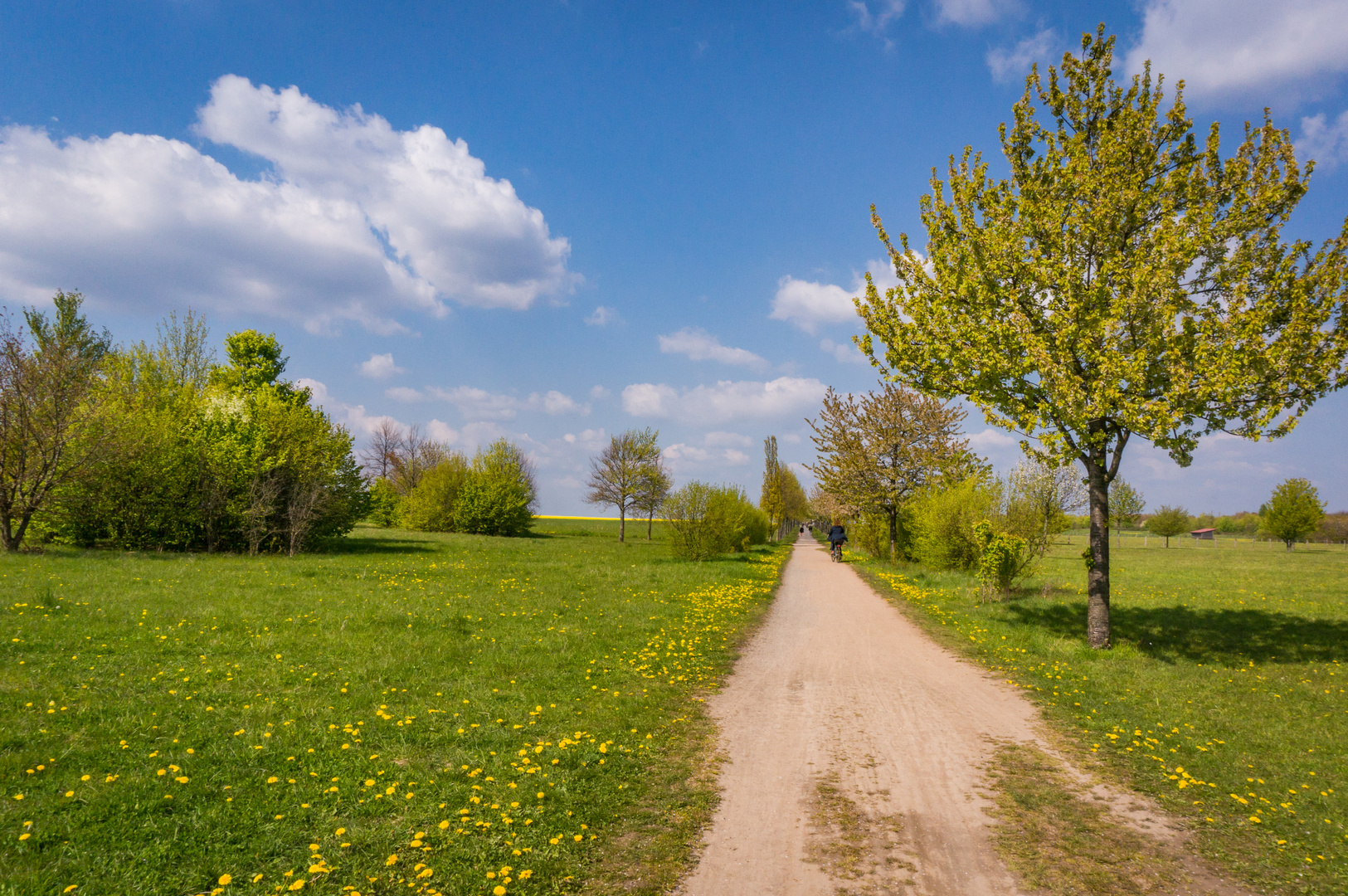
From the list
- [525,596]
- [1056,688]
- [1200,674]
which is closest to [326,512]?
[525,596]

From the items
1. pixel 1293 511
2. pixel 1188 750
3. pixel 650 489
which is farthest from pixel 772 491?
pixel 1188 750

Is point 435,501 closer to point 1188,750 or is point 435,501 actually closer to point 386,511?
point 386,511

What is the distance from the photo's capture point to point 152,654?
8664mm

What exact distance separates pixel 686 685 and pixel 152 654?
299 inches

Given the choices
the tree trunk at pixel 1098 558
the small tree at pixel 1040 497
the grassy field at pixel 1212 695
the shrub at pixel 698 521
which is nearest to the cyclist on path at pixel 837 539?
the shrub at pixel 698 521

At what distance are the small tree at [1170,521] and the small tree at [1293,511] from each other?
1227 cm

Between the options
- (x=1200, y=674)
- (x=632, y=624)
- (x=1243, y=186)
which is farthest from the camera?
(x=632, y=624)

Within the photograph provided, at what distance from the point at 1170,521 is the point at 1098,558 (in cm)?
6388

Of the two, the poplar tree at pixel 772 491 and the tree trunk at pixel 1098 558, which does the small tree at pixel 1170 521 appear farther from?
the tree trunk at pixel 1098 558

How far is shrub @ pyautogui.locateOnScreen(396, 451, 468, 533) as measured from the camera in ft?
156

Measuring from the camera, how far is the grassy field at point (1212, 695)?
520 centimetres

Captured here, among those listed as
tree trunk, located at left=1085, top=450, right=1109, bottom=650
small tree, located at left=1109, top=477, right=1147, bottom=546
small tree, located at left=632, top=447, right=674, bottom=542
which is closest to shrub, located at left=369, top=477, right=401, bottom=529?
small tree, located at left=632, top=447, right=674, bottom=542

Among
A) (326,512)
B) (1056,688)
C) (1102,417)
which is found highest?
(1102,417)

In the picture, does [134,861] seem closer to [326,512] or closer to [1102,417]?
[1102,417]
